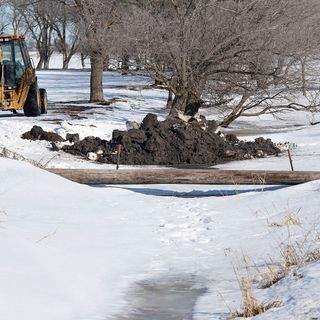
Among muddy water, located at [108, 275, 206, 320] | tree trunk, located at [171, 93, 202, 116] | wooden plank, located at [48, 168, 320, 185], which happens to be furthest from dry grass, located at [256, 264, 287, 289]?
tree trunk, located at [171, 93, 202, 116]

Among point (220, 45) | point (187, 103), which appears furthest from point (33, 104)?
point (220, 45)

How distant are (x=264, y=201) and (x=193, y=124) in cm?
1033

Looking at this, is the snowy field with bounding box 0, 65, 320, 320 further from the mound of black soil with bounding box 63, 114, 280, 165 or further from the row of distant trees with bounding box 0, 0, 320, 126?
the row of distant trees with bounding box 0, 0, 320, 126

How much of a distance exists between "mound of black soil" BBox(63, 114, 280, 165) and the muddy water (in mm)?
11485

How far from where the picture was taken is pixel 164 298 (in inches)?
253

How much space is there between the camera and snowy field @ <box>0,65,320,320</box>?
19.1 feet

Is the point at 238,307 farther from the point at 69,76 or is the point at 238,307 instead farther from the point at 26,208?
the point at 69,76

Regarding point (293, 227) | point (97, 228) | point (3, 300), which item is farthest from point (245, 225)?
point (3, 300)

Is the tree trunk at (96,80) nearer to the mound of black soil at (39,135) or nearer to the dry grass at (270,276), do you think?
the mound of black soil at (39,135)

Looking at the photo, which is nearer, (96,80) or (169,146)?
(169,146)

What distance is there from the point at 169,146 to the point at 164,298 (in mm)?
13006

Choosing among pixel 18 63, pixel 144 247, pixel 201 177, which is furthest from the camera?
pixel 18 63

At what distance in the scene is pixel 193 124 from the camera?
20.8m

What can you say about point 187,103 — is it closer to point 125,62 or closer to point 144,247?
point 125,62
